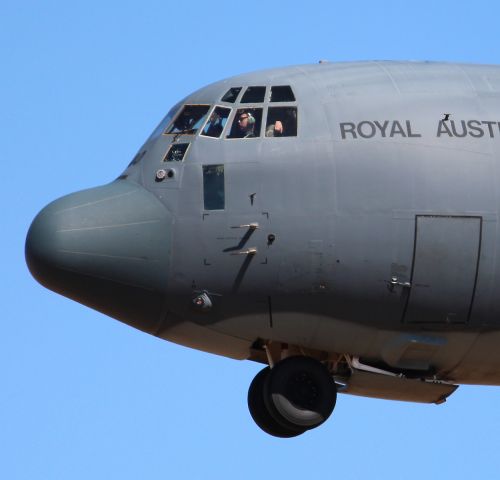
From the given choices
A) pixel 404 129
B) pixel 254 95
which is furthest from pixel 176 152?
pixel 404 129

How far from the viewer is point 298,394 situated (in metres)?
37.9

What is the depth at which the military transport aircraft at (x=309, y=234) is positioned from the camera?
37000mm

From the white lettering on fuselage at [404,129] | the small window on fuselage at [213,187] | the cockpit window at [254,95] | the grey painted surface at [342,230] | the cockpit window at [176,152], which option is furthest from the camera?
the cockpit window at [254,95]

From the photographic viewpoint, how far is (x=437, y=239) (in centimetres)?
3709

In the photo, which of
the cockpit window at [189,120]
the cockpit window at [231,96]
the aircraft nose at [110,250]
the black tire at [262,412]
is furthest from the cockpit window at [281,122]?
the black tire at [262,412]

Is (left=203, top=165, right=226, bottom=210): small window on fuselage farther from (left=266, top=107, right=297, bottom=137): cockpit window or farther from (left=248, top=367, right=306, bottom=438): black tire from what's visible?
(left=248, top=367, right=306, bottom=438): black tire

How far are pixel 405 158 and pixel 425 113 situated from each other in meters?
0.84

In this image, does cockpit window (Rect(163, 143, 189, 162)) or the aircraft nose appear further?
cockpit window (Rect(163, 143, 189, 162))

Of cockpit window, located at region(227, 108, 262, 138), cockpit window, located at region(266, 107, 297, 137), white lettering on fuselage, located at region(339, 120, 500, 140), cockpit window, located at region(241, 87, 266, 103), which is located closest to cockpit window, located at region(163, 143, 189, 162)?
cockpit window, located at region(227, 108, 262, 138)

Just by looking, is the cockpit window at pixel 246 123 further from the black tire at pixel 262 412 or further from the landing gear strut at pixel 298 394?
the black tire at pixel 262 412

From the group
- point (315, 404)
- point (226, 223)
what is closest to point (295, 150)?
point (226, 223)

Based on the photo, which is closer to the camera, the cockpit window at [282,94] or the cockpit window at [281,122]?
the cockpit window at [281,122]

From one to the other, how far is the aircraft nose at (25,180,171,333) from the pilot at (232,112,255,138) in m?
1.58

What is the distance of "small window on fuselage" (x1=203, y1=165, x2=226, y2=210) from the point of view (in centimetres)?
3712
